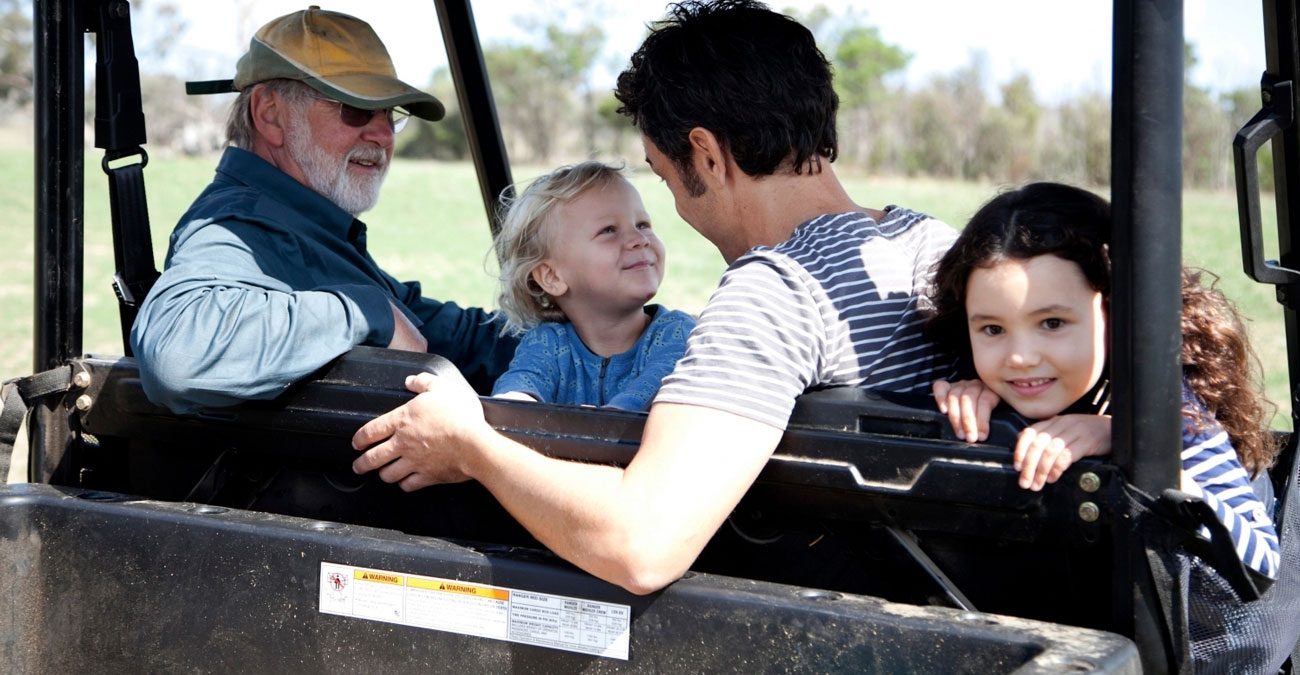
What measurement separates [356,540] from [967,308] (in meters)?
0.87

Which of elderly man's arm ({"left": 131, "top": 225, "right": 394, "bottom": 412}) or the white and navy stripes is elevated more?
elderly man's arm ({"left": 131, "top": 225, "right": 394, "bottom": 412})

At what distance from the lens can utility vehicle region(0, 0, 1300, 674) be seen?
1470mm

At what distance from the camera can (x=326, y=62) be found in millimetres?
2900

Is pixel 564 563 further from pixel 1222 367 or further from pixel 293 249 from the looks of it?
pixel 293 249

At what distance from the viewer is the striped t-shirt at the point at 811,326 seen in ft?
5.64

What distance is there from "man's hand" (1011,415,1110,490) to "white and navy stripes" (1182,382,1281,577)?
0.16 meters

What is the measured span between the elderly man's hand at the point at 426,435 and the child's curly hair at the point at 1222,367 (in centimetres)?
95

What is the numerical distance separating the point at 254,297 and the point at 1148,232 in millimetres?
1387

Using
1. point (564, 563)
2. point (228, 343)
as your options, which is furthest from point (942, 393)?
point (228, 343)

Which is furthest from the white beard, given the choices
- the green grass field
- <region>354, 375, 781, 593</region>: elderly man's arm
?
the green grass field

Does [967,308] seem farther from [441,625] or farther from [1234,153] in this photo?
[441,625]

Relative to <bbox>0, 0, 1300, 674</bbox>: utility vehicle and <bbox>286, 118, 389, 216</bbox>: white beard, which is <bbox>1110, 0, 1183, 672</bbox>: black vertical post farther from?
<bbox>286, 118, 389, 216</bbox>: white beard

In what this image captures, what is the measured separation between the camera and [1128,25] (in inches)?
55.4

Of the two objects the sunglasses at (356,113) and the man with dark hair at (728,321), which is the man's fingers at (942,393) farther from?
the sunglasses at (356,113)
